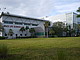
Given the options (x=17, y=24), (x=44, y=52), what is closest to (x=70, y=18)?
(x=17, y=24)

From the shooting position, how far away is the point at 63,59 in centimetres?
511

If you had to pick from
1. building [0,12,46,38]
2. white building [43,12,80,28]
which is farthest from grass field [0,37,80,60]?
white building [43,12,80,28]

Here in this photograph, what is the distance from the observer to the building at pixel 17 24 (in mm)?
61753

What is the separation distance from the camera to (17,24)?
67438 millimetres

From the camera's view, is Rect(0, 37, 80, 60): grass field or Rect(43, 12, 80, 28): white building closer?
Rect(0, 37, 80, 60): grass field

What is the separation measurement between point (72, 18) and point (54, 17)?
20.0 m

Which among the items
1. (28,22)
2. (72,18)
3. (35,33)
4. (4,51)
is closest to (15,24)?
(28,22)

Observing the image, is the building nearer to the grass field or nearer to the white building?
the white building

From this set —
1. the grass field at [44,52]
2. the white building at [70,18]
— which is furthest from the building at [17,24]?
the grass field at [44,52]

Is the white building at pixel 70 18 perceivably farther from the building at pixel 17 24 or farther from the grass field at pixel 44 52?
the grass field at pixel 44 52

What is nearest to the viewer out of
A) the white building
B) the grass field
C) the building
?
the grass field

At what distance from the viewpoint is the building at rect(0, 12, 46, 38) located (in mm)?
61753

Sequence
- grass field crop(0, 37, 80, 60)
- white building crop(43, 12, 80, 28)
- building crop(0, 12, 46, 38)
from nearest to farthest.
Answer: grass field crop(0, 37, 80, 60)
building crop(0, 12, 46, 38)
white building crop(43, 12, 80, 28)

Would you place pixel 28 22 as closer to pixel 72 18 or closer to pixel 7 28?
pixel 7 28
